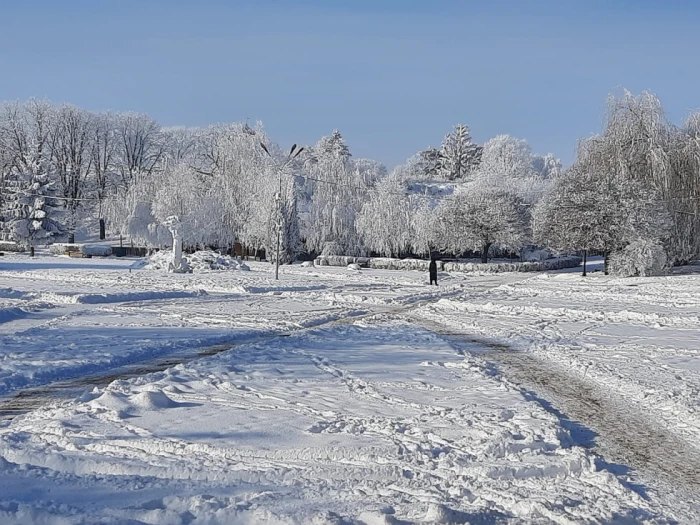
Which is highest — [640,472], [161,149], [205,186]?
[161,149]

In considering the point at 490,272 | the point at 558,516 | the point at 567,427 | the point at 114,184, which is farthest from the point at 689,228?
the point at 114,184

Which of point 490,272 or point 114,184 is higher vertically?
point 114,184

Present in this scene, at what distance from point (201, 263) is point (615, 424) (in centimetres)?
2849

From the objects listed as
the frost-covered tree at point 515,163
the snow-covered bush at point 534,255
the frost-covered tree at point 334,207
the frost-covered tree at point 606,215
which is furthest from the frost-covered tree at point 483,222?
the frost-covered tree at point 515,163

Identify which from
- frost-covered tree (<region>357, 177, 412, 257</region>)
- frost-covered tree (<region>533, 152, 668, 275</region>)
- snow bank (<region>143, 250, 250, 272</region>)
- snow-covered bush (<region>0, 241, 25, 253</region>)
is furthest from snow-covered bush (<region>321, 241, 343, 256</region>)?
snow-covered bush (<region>0, 241, 25, 253</region>)

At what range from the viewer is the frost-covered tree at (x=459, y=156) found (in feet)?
277

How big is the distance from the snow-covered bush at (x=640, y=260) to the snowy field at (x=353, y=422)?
14.8 m

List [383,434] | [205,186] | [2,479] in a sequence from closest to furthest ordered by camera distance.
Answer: [2,479] < [383,434] < [205,186]

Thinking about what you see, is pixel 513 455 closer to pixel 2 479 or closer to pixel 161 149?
pixel 2 479

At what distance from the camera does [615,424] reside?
22.4 feet

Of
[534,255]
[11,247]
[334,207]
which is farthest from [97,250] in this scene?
[534,255]

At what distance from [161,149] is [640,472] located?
70661 mm

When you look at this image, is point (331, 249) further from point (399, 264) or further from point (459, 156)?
point (459, 156)

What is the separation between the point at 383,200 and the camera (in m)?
43.5
